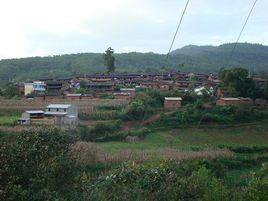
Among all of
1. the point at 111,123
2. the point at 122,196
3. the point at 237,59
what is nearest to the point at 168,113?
the point at 111,123

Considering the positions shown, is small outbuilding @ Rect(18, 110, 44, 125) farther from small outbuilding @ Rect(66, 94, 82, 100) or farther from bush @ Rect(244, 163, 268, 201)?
bush @ Rect(244, 163, 268, 201)

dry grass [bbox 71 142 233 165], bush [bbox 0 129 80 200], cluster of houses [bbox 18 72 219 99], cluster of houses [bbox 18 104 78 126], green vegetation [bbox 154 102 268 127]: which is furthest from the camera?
cluster of houses [bbox 18 72 219 99]

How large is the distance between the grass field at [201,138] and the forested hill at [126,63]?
103 feet

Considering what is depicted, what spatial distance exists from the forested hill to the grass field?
31.4 m

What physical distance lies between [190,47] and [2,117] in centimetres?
9401

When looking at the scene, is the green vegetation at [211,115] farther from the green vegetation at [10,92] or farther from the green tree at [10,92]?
the green tree at [10,92]

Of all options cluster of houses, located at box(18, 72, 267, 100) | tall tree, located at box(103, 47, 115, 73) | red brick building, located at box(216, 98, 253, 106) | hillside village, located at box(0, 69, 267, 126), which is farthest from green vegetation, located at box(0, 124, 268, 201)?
tall tree, located at box(103, 47, 115, 73)

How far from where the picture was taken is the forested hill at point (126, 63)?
65.7 m

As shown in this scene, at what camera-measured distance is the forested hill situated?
65.7 meters

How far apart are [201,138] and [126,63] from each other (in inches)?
1910

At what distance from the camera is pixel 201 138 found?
97.7 ft

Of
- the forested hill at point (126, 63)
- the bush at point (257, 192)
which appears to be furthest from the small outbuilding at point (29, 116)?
the forested hill at point (126, 63)

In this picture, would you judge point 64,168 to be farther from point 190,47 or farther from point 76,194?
point 190,47

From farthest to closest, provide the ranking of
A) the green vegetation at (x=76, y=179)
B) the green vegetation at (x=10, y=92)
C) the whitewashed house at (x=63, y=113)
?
the green vegetation at (x=10, y=92)
the whitewashed house at (x=63, y=113)
the green vegetation at (x=76, y=179)
